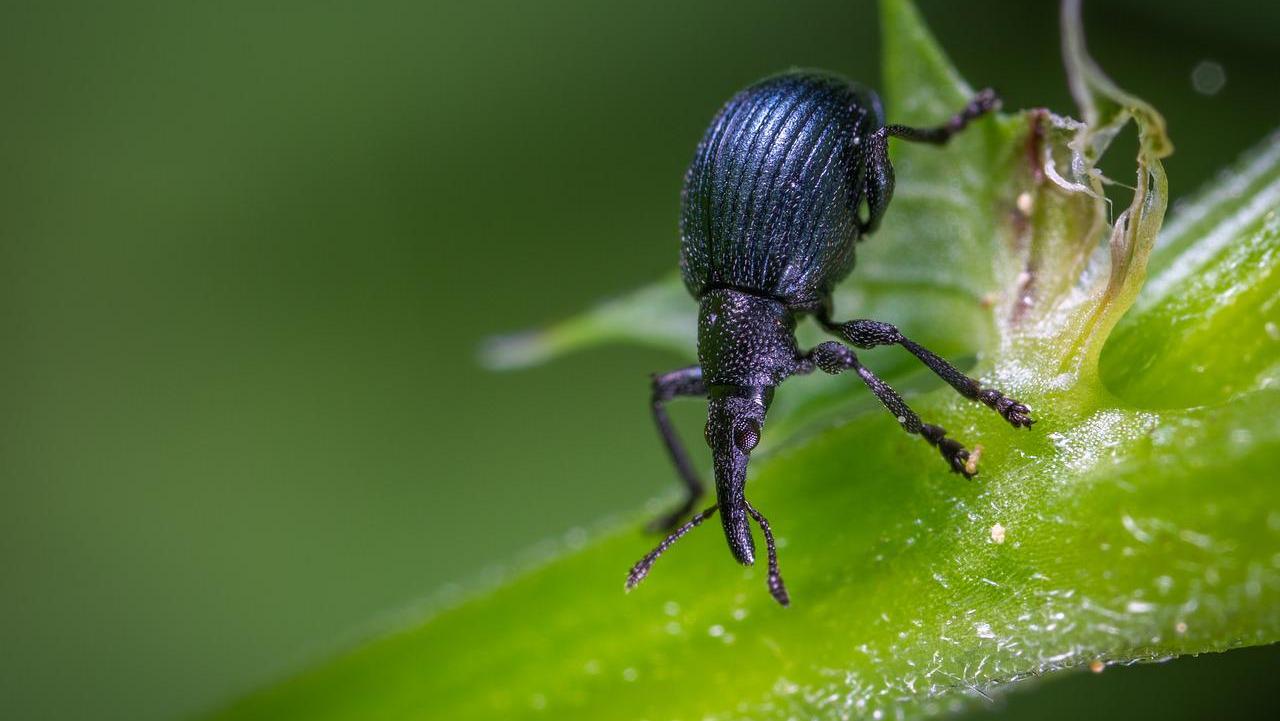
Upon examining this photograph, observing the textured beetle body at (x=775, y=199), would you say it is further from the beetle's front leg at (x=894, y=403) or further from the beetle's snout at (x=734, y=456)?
the beetle's snout at (x=734, y=456)

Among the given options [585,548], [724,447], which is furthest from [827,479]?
[585,548]

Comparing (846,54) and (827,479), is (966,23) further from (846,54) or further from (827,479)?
(827,479)

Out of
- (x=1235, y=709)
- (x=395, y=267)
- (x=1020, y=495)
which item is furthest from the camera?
(x=395, y=267)

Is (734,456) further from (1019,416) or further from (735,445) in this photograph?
(1019,416)

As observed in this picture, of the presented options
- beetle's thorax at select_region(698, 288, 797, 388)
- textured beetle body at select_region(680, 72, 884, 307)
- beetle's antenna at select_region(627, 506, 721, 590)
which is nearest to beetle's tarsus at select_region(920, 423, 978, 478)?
beetle's antenna at select_region(627, 506, 721, 590)

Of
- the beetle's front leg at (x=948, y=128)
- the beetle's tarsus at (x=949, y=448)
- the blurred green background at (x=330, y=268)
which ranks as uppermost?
the beetle's front leg at (x=948, y=128)

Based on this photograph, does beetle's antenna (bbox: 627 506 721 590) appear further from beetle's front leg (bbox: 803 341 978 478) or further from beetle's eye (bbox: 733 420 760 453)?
beetle's front leg (bbox: 803 341 978 478)

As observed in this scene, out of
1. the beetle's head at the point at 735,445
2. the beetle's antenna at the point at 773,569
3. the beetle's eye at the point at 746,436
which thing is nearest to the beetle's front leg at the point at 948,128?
the beetle's head at the point at 735,445
